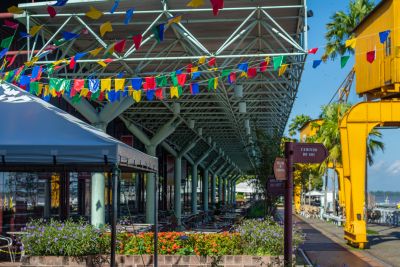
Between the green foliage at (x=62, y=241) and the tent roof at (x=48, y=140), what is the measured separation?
14.8 feet

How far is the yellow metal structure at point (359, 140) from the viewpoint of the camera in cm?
2425

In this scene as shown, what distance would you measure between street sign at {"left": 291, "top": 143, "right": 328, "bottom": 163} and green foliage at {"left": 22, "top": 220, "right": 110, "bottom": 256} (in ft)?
16.3

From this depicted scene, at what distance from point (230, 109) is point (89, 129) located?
1976 centimetres

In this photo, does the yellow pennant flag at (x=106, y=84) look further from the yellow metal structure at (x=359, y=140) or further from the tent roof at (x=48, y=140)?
the yellow metal structure at (x=359, y=140)

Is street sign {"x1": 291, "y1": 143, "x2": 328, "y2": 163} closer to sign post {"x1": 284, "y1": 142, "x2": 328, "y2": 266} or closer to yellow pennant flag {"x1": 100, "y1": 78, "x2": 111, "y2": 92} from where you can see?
sign post {"x1": 284, "y1": 142, "x2": 328, "y2": 266}

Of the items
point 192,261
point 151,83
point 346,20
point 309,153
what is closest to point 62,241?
point 192,261

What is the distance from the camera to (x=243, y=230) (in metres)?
15.1

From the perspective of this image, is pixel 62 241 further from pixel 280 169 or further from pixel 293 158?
pixel 293 158

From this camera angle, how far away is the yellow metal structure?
24250mm

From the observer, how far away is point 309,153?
10789mm

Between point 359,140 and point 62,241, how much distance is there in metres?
14.7

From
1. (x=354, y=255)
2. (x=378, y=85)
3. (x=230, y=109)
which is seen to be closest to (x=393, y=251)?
(x=354, y=255)

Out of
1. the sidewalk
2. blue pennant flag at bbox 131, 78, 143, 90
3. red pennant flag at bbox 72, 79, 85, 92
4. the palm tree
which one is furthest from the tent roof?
the palm tree

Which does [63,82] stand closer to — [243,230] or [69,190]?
[243,230]
